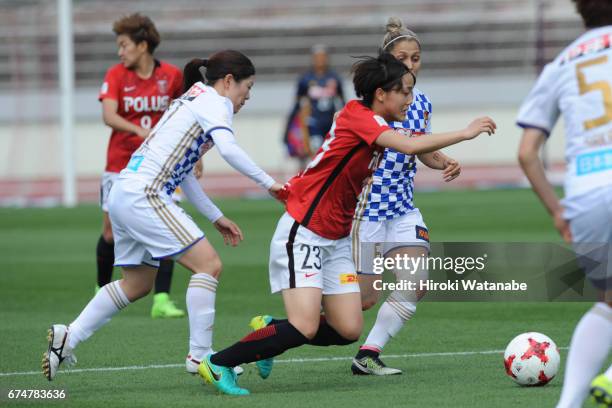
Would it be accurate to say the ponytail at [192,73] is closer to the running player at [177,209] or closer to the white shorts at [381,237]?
the running player at [177,209]

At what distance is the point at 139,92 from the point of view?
9.57 metres

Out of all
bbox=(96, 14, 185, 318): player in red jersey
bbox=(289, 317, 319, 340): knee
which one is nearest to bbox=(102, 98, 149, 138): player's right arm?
bbox=(96, 14, 185, 318): player in red jersey

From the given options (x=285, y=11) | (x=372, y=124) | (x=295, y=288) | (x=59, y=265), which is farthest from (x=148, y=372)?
(x=285, y=11)

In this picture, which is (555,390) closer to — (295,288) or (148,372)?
(295,288)

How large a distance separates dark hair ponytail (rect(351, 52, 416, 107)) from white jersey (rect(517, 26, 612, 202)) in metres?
1.50

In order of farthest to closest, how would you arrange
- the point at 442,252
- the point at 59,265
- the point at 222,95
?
the point at 59,265 < the point at 442,252 < the point at 222,95

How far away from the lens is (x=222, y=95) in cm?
656

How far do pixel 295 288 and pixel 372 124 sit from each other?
881 mm

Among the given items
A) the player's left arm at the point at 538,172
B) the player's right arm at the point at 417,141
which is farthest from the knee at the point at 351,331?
the player's left arm at the point at 538,172

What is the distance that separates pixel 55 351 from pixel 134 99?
3.51 meters

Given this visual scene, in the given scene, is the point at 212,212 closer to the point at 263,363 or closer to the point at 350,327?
the point at 263,363

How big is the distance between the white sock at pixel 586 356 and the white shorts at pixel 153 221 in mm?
2311

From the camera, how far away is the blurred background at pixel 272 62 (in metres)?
24.8

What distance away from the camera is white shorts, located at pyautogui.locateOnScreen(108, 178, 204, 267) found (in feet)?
21.0
